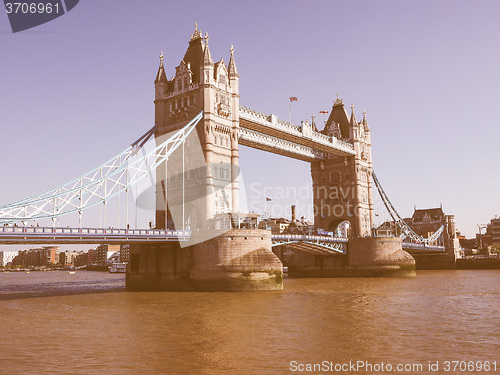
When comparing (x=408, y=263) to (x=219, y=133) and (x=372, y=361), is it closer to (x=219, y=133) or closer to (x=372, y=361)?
(x=219, y=133)

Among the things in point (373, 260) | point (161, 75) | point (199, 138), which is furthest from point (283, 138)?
point (373, 260)

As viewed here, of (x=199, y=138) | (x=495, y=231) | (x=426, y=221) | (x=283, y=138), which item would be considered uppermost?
(x=283, y=138)

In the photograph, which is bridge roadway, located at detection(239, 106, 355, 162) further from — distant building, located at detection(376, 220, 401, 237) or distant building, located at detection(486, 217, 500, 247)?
distant building, located at detection(486, 217, 500, 247)

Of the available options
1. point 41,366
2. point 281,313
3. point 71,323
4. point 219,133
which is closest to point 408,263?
point 219,133

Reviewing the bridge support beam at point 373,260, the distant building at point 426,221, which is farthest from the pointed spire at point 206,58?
the distant building at point 426,221

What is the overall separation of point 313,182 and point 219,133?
31.6 meters

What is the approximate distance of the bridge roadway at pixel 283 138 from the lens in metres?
57.4

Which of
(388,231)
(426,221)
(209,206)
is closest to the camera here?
(209,206)

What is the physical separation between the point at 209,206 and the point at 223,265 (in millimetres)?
7541

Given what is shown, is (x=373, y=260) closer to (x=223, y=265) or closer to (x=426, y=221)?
(x=223, y=265)

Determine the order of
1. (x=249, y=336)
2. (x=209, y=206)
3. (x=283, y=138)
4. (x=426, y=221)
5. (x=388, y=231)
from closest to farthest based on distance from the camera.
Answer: (x=249, y=336), (x=209, y=206), (x=283, y=138), (x=388, y=231), (x=426, y=221)

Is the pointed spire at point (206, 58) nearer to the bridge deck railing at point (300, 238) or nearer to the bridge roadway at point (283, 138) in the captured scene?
the bridge roadway at point (283, 138)

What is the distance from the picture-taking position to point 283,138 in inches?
2512

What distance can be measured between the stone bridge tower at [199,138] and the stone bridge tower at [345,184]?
96.1ft
